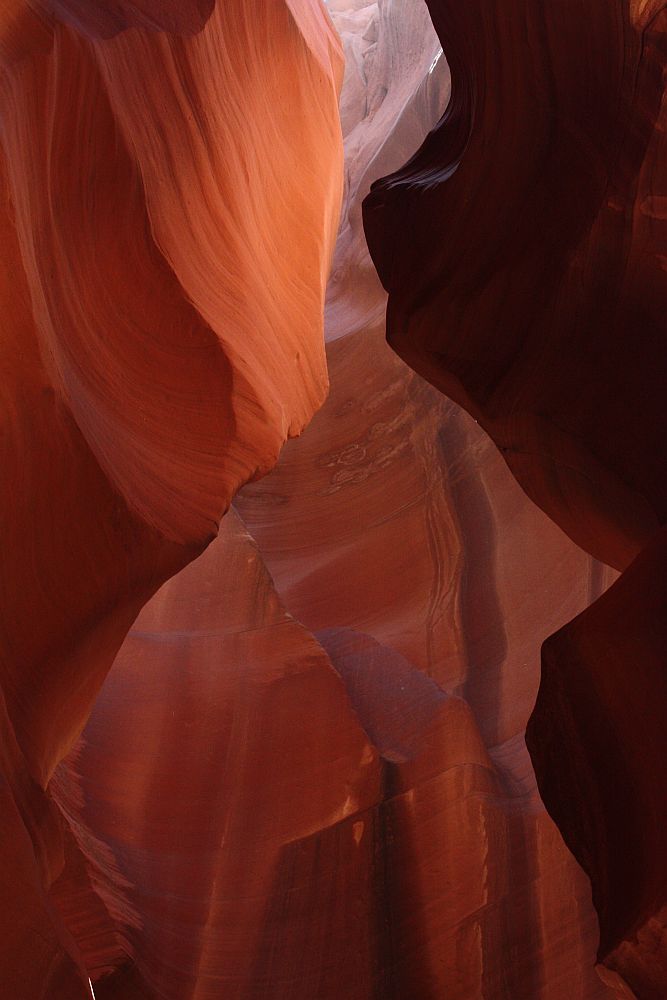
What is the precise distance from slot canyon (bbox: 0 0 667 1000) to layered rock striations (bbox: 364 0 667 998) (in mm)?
14

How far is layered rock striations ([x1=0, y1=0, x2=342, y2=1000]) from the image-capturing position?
2760mm

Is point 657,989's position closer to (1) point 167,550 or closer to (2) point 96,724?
(1) point 167,550

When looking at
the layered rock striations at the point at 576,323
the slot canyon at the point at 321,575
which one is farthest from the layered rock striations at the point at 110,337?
the layered rock striations at the point at 576,323

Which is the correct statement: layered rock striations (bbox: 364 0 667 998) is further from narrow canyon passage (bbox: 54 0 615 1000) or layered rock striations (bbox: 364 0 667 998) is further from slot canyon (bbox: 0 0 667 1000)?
narrow canyon passage (bbox: 54 0 615 1000)

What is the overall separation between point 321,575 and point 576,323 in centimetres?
369

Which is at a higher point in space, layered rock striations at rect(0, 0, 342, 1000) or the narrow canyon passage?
layered rock striations at rect(0, 0, 342, 1000)

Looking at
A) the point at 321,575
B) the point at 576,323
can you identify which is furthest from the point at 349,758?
the point at 576,323

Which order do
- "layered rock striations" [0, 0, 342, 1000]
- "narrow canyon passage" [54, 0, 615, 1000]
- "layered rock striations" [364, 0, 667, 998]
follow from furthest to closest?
"narrow canyon passage" [54, 0, 615, 1000] → "layered rock striations" [0, 0, 342, 1000] → "layered rock striations" [364, 0, 667, 998]

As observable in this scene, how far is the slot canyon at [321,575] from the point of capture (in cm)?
283

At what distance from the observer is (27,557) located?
2875 mm

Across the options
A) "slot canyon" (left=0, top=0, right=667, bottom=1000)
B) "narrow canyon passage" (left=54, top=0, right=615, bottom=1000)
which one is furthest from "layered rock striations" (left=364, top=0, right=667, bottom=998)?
"narrow canyon passage" (left=54, top=0, right=615, bottom=1000)

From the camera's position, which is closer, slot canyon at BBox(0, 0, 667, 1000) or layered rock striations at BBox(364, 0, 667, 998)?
layered rock striations at BBox(364, 0, 667, 998)

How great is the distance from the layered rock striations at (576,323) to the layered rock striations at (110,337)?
79 centimetres

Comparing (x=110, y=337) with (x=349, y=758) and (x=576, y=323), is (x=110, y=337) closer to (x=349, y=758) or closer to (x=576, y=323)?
(x=576, y=323)
